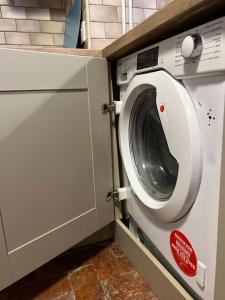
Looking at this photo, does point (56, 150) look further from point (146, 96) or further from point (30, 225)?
point (146, 96)

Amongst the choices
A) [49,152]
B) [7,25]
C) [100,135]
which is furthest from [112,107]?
[7,25]

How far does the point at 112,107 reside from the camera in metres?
1.05

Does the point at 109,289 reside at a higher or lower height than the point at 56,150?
lower

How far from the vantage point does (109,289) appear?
99 cm

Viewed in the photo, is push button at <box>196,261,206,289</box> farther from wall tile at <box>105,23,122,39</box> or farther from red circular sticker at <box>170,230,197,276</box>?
wall tile at <box>105,23,122,39</box>

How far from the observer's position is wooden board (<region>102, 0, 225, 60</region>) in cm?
53

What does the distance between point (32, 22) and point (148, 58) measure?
3.90 ft

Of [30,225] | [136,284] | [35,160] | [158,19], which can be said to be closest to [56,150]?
[35,160]

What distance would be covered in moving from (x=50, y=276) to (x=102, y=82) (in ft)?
2.99

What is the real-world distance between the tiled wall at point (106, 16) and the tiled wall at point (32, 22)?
1.32 ft

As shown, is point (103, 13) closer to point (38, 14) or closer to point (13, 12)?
point (38, 14)

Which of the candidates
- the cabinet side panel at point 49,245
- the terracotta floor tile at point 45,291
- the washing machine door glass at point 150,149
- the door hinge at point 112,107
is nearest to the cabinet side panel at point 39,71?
the door hinge at point 112,107

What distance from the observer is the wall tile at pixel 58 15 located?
164cm

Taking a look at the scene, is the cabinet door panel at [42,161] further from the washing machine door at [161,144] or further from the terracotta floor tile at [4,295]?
the terracotta floor tile at [4,295]
